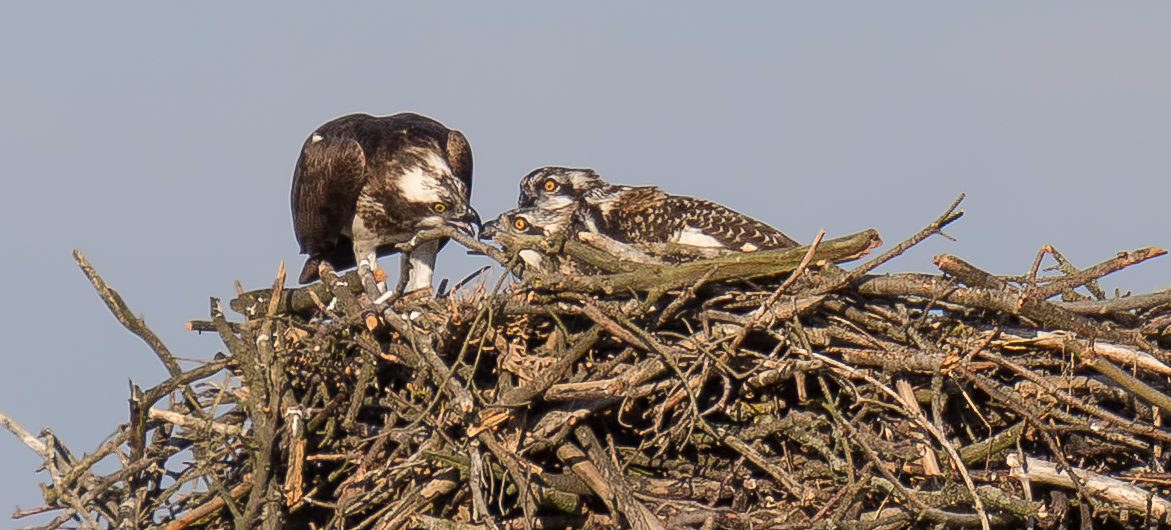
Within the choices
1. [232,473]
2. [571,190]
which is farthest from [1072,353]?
[232,473]

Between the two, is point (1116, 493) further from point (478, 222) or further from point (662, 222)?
point (478, 222)

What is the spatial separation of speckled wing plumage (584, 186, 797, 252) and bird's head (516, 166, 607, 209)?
17 centimetres

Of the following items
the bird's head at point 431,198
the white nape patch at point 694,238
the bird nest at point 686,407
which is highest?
the bird's head at point 431,198

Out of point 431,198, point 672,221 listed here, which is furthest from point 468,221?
point 672,221

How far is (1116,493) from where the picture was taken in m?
4.83

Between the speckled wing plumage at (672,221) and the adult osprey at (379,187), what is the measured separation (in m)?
1.03

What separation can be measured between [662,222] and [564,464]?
1.51m

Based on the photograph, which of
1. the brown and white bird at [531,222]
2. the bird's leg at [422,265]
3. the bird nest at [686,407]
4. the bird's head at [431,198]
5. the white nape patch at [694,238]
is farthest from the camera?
the bird's leg at [422,265]

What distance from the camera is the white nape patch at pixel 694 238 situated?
19.5 feet

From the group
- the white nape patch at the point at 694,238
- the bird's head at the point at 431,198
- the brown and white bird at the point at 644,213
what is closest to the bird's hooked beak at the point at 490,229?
the brown and white bird at the point at 644,213

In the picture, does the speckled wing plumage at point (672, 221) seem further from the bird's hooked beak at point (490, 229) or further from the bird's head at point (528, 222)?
the bird's hooked beak at point (490, 229)

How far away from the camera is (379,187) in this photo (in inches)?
295

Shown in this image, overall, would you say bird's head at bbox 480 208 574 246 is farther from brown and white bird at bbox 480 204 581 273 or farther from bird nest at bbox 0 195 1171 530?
bird nest at bbox 0 195 1171 530

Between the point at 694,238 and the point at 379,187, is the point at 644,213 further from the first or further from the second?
the point at 379,187
